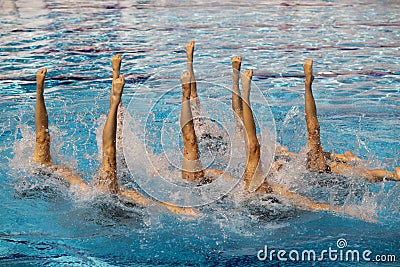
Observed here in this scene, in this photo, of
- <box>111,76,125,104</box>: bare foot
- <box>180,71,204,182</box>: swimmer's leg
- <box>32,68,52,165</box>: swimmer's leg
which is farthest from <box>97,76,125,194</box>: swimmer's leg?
<box>32,68,52,165</box>: swimmer's leg

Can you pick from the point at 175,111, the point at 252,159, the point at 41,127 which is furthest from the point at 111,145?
the point at 175,111

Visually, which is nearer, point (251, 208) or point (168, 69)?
point (251, 208)

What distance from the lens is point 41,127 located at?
2926 mm

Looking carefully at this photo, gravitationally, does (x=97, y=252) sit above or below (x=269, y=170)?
below

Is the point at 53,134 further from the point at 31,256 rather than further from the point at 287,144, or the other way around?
the point at 287,144

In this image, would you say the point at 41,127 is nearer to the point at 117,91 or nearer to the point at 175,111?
the point at 117,91

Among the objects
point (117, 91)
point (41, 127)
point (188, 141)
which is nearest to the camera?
point (117, 91)

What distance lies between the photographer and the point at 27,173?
301 centimetres

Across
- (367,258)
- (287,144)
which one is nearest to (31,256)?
(367,258)

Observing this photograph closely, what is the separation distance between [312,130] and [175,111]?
6.47 ft

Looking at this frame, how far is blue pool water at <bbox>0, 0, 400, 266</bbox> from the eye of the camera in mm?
2465

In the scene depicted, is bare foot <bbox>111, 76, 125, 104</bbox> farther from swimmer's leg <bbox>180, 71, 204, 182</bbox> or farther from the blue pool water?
the blue pool water

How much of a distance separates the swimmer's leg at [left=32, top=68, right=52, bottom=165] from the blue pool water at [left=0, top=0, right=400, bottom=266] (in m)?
0.10

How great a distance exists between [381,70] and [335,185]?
3.55 metres
